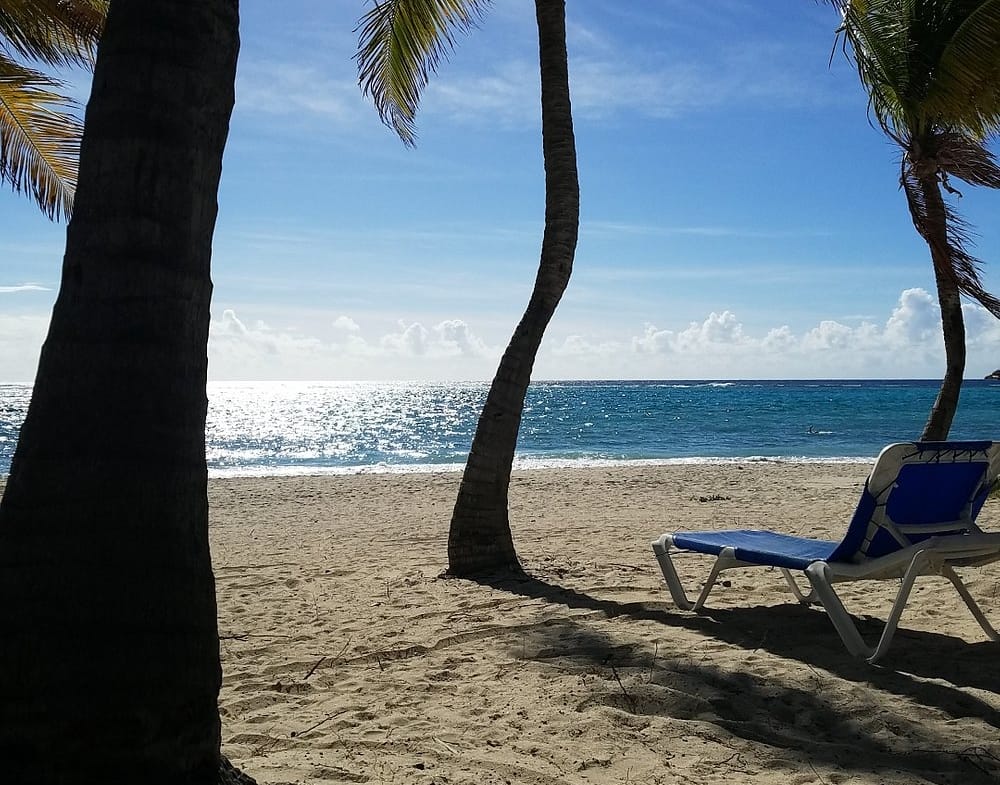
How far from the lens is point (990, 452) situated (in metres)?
4.35

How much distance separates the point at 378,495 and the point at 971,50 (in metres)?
10.2

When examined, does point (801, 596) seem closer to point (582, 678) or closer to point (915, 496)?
point (915, 496)

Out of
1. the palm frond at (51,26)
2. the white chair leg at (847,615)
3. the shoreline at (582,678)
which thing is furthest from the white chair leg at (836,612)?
the palm frond at (51,26)

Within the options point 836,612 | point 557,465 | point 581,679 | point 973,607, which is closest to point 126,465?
point 581,679

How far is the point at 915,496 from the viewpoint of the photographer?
4.17 metres

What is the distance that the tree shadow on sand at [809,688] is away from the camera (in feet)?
9.64

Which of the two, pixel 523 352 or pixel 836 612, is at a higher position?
pixel 523 352

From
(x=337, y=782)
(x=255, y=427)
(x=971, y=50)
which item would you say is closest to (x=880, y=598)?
(x=337, y=782)

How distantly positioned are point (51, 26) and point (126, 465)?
8675 mm

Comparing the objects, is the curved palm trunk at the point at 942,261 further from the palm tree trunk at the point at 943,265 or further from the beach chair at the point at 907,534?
the beach chair at the point at 907,534

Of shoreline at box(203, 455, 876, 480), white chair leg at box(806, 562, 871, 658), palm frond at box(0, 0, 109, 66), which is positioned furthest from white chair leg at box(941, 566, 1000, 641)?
shoreline at box(203, 455, 876, 480)

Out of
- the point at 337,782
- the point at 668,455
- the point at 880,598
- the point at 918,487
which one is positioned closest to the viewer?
the point at 337,782

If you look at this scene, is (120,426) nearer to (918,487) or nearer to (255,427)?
(918,487)

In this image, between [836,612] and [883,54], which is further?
[883,54]
